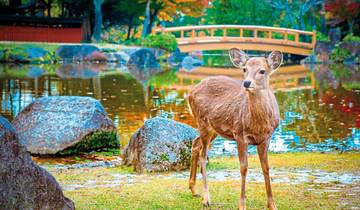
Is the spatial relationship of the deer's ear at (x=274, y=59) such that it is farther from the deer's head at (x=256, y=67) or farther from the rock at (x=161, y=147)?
the rock at (x=161, y=147)

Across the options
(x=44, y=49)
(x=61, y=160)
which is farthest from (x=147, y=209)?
(x=44, y=49)

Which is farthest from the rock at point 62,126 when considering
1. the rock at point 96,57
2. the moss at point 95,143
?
the rock at point 96,57

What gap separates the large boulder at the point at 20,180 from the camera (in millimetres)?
6109

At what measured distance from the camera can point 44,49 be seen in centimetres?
4681

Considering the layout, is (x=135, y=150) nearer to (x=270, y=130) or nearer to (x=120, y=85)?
(x=270, y=130)

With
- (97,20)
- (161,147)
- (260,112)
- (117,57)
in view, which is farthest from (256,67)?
(97,20)

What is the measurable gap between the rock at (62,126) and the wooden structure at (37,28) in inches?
1488

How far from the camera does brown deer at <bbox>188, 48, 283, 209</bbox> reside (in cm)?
720

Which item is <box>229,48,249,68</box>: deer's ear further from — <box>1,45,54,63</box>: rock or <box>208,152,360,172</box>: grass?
<box>1,45,54,63</box>: rock

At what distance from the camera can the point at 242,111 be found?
758 cm

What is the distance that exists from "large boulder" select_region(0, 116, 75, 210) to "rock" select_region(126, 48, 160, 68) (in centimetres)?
4043

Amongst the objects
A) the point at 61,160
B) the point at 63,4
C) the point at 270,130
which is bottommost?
the point at 61,160

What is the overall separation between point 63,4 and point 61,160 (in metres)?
44.1

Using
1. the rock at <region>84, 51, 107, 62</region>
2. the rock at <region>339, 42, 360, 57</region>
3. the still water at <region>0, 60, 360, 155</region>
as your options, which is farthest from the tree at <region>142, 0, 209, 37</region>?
the still water at <region>0, 60, 360, 155</region>
